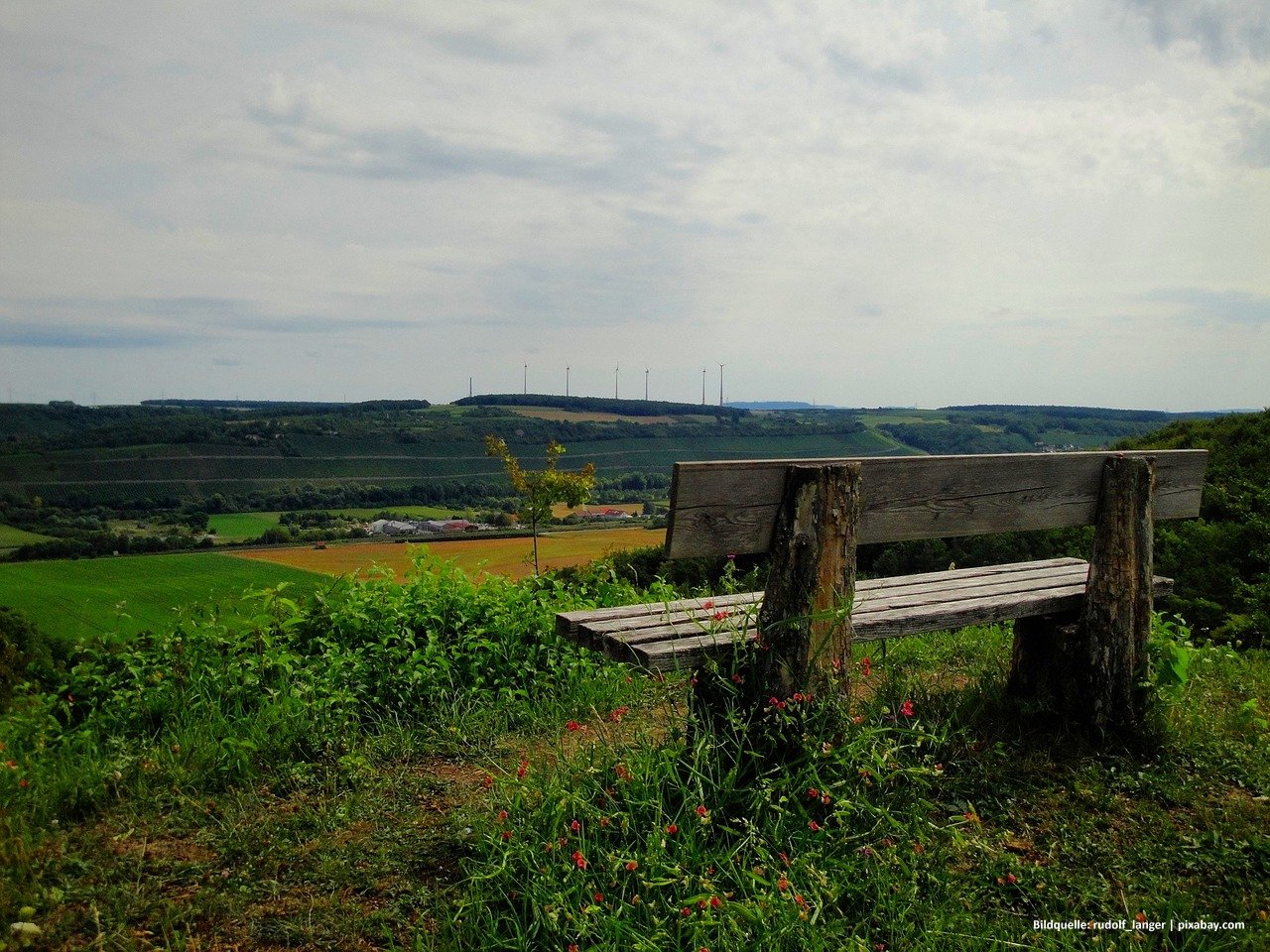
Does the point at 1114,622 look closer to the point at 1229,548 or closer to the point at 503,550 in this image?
the point at 1229,548

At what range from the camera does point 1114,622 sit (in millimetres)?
3973

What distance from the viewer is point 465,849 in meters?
3.03

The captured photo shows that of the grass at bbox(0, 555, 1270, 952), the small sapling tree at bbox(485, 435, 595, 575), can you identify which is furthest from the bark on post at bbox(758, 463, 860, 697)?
the small sapling tree at bbox(485, 435, 595, 575)

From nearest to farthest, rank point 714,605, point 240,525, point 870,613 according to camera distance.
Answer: point 714,605, point 870,613, point 240,525

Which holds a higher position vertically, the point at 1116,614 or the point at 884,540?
the point at 884,540

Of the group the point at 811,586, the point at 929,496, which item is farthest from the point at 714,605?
the point at 929,496

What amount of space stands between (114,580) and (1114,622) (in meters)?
28.3

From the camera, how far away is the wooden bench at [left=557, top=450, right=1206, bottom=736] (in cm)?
313

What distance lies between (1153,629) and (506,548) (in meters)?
19.5

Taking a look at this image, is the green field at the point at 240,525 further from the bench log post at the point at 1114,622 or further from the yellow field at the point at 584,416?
the bench log post at the point at 1114,622

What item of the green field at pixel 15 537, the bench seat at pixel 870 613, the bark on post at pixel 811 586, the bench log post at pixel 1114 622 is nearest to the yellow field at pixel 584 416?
the green field at pixel 15 537

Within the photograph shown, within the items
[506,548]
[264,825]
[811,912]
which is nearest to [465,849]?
[264,825]

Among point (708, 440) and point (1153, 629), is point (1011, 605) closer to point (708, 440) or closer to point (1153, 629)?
point (1153, 629)

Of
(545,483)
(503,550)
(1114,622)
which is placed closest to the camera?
(1114,622)
